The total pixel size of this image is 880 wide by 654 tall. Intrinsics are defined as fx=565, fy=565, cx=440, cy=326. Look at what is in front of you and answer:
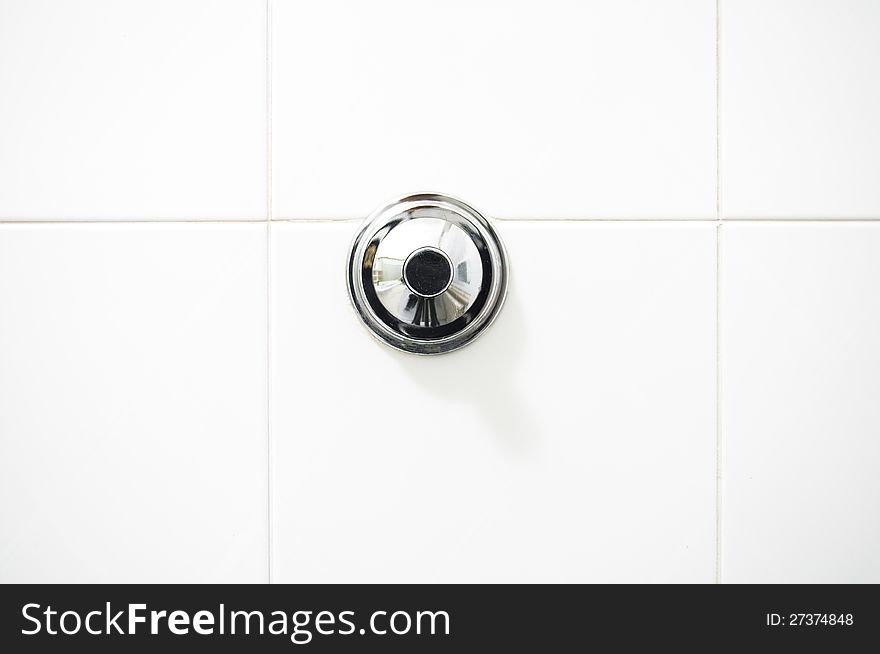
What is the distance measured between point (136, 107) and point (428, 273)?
293 mm

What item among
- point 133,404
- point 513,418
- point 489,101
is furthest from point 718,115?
point 133,404

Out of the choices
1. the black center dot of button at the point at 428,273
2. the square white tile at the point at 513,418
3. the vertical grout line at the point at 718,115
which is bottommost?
the square white tile at the point at 513,418

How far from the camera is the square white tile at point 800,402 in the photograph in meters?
0.49

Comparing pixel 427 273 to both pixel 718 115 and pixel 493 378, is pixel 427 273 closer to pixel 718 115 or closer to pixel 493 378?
pixel 493 378

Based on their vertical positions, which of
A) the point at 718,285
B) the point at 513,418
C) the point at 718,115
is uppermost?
the point at 718,115

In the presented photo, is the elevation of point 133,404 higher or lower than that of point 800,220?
lower

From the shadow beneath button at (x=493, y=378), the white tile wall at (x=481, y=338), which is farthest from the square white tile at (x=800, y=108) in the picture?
the shadow beneath button at (x=493, y=378)

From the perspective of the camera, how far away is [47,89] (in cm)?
48

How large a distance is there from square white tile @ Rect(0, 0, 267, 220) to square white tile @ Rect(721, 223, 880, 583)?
0.43 m

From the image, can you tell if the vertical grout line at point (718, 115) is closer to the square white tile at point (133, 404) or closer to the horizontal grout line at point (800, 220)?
the horizontal grout line at point (800, 220)

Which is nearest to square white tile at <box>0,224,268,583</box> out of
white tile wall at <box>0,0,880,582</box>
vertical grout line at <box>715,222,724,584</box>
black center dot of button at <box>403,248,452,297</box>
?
white tile wall at <box>0,0,880,582</box>

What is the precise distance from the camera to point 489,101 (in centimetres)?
48

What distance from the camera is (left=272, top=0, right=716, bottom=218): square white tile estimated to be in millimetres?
475

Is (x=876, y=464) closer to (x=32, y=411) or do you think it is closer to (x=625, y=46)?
(x=625, y=46)
